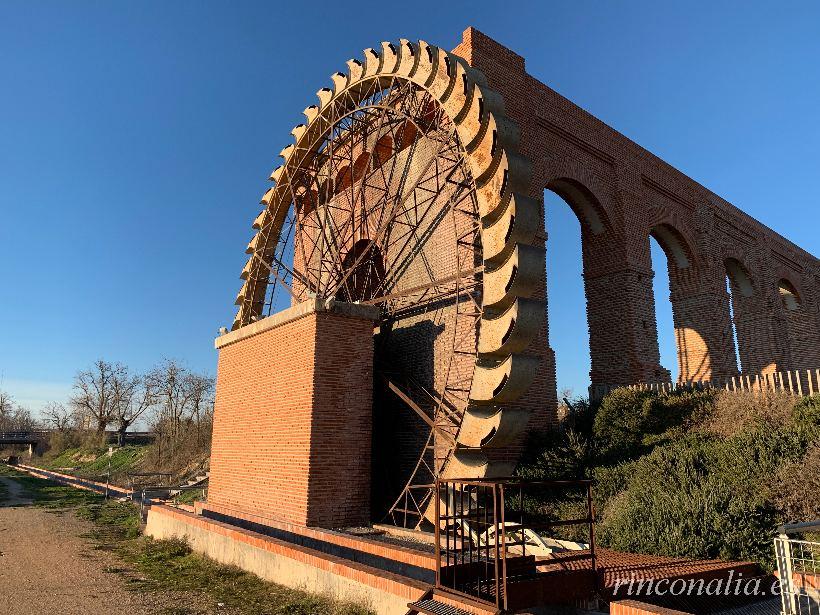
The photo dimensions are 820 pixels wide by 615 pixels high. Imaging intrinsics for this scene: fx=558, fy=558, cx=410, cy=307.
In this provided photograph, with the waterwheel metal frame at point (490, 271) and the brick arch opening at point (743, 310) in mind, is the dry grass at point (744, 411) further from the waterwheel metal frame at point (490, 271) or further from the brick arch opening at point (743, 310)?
the brick arch opening at point (743, 310)

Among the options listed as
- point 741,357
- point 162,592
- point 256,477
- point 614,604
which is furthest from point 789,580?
point 741,357

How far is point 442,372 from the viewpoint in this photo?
9.41m

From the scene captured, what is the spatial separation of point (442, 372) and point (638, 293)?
5711 millimetres

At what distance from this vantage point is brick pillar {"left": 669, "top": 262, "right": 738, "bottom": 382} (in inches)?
579

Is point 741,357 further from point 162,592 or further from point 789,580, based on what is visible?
point 162,592

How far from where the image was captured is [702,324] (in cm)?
1487

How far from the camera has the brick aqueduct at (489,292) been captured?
23.4 ft

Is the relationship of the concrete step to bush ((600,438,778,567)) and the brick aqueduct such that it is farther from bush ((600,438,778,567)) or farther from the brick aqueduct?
bush ((600,438,778,567))

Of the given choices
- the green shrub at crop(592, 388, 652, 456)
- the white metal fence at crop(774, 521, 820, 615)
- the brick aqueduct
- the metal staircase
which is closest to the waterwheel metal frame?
the brick aqueduct

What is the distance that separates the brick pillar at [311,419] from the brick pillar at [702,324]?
10.4 m

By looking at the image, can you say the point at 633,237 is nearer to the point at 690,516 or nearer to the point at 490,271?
the point at 490,271

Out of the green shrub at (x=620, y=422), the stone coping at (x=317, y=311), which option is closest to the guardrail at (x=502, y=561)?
the green shrub at (x=620, y=422)

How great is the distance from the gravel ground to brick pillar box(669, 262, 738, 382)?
13.4 meters

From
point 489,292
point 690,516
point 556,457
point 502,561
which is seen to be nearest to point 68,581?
point 502,561
